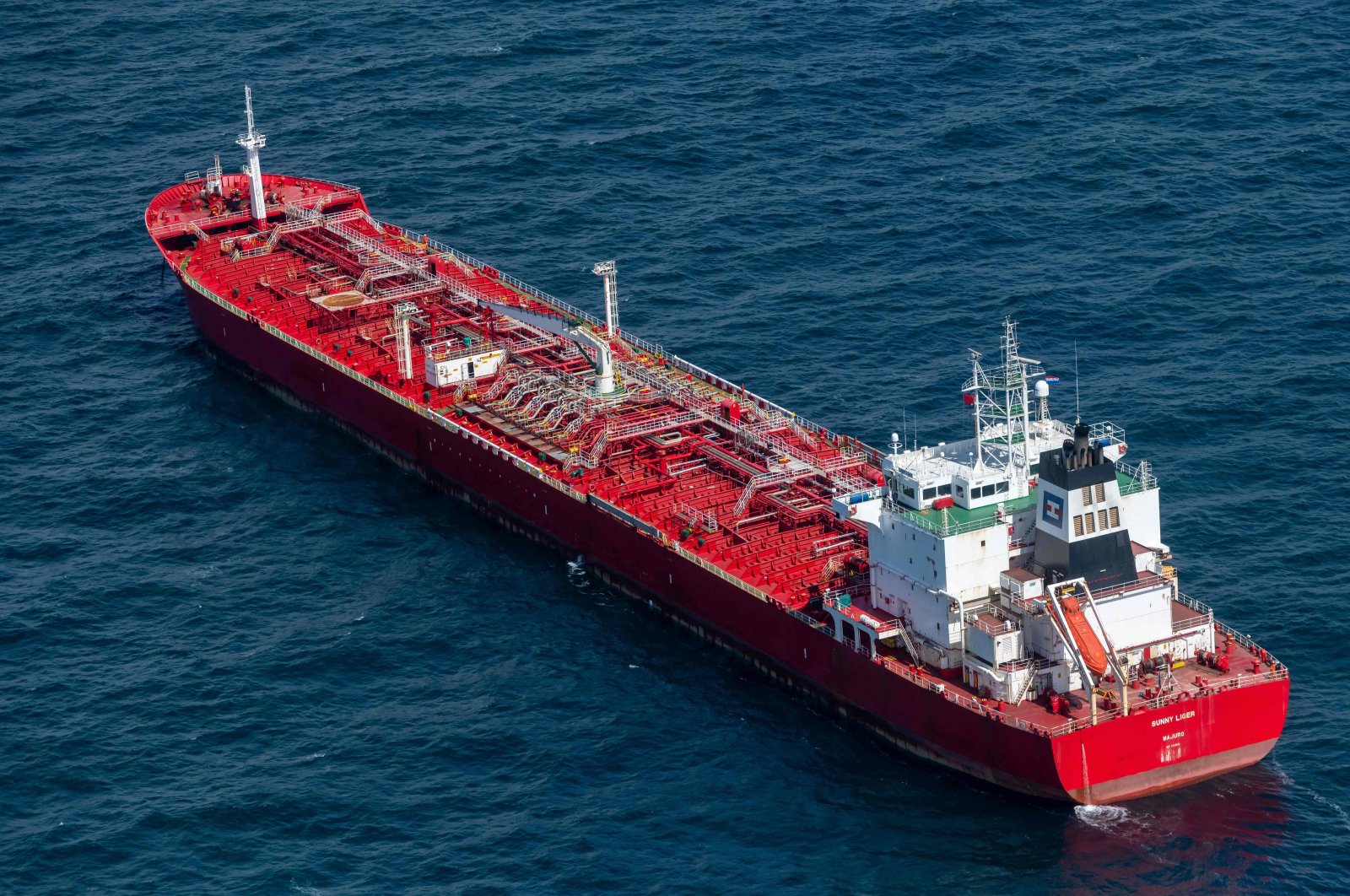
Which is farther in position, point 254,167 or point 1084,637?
point 254,167

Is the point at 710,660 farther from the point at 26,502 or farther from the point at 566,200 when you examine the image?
the point at 566,200

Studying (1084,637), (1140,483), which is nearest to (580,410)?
(1140,483)

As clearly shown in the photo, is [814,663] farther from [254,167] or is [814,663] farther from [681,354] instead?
[254,167]

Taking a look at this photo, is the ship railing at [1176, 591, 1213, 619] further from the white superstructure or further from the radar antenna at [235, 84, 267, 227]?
the radar antenna at [235, 84, 267, 227]

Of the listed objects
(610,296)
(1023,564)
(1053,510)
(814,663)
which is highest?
(610,296)

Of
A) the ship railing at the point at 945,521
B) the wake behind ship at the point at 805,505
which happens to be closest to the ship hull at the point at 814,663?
the wake behind ship at the point at 805,505

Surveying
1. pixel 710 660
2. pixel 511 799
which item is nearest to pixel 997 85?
pixel 710 660
